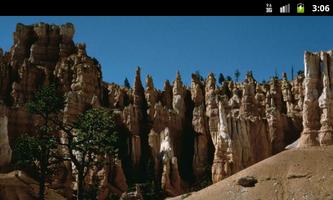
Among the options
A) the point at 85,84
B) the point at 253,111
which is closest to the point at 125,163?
the point at 85,84

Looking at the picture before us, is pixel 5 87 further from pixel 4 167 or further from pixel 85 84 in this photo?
pixel 4 167

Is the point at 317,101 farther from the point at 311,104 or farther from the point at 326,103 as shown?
the point at 326,103

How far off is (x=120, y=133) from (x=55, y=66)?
16.3m

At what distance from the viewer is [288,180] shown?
63.8 m

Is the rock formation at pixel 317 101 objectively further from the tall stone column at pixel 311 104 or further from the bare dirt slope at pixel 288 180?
the bare dirt slope at pixel 288 180

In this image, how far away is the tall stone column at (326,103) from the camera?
71812mm

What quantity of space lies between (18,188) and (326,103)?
3795 cm

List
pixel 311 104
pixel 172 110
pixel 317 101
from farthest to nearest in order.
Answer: pixel 172 110 → pixel 311 104 → pixel 317 101

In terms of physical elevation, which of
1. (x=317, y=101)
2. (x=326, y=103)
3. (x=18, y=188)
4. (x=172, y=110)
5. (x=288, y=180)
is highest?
(x=172, y=110)

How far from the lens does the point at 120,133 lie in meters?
92.0
